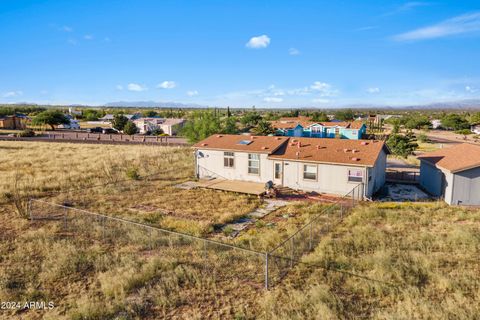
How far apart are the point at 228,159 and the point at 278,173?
4563 millimetres

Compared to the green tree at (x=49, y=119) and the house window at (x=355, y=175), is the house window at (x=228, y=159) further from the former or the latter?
the green tree at (x=49, y=119)

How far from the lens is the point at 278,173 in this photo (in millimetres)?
24828

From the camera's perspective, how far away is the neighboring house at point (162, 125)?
2857 inches

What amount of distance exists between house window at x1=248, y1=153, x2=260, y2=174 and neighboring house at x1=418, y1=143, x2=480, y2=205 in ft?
40.7

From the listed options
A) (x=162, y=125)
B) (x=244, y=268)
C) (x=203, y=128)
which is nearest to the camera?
(x=244, y=268)

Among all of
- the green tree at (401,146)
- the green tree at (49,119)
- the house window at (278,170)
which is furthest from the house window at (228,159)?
the green tree at (49,119)

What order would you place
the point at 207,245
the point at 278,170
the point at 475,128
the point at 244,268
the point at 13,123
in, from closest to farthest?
the point at 244,268, the point at 207,245, the point at 278,170, the point at 475,128, the point at 13,123

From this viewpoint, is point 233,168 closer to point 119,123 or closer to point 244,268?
point 244,268

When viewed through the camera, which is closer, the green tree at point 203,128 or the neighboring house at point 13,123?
the green tree at point 203,128

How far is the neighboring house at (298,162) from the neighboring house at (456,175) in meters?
3.67

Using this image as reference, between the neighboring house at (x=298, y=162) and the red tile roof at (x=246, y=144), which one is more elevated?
the red tile roof at (x=246, y=144)

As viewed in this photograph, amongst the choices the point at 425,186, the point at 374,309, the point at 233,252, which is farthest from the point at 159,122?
the point at 374,309

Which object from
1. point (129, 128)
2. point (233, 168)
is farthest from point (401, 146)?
point (129, 128)

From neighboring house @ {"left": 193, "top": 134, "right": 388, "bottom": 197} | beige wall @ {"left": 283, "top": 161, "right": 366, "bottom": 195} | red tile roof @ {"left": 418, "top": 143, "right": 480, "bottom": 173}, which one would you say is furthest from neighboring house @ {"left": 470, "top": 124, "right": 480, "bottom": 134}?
beige wall @ {"left": 283, "top": 161, "right": 366, "bottom": 195}
